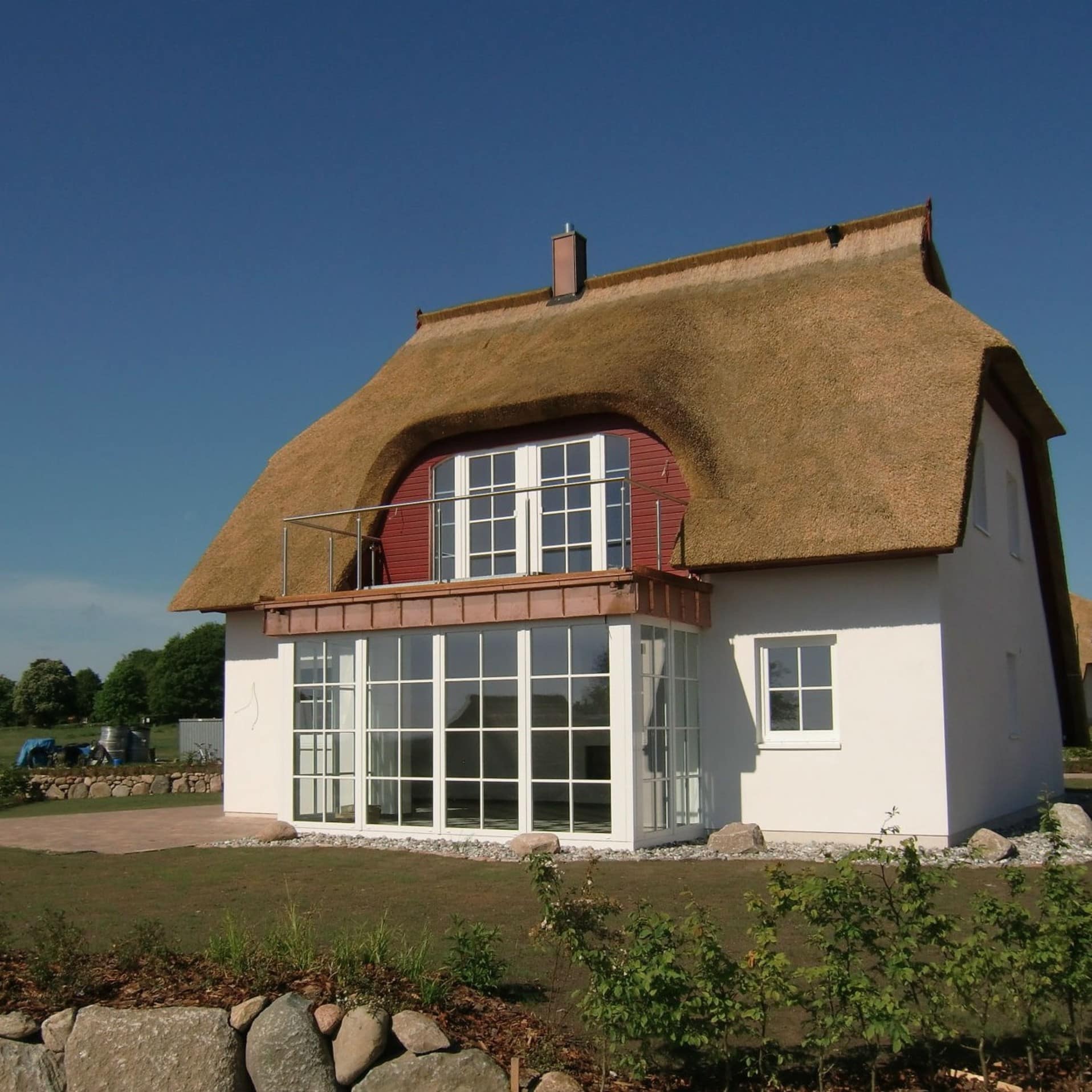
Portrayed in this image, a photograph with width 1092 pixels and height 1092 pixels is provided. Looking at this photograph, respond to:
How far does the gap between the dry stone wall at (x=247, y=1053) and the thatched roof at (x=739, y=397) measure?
886cm

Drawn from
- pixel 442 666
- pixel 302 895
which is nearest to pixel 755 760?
pixel 442 666

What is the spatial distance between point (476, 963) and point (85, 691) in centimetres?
9402

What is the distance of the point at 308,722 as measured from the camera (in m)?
16.0

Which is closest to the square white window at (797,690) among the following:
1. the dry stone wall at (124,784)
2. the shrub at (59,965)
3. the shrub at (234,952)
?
the shrub at (234,952)

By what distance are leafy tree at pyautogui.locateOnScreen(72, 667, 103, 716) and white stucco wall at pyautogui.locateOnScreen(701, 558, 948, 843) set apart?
7707 cm

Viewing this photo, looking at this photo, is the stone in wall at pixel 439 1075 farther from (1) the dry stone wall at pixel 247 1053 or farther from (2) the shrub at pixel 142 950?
(2) the shrub at pixel 142 950

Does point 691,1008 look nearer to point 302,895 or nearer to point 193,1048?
point 193,1048

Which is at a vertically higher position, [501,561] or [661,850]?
[501,561]

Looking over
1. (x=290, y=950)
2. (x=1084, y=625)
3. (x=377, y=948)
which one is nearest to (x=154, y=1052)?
(x=290, y=950)

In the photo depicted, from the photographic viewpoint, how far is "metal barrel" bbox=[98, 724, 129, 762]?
34125 millimetres

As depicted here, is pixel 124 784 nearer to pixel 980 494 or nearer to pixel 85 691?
pixel 980 494

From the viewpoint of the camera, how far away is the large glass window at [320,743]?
1572 centimetres

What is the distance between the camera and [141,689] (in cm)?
8050

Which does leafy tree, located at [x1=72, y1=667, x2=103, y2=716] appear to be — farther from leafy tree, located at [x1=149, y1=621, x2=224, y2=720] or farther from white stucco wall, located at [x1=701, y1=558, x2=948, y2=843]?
white stucco wall, located at [x1=701, y1=558, x2=948, y2=843]
